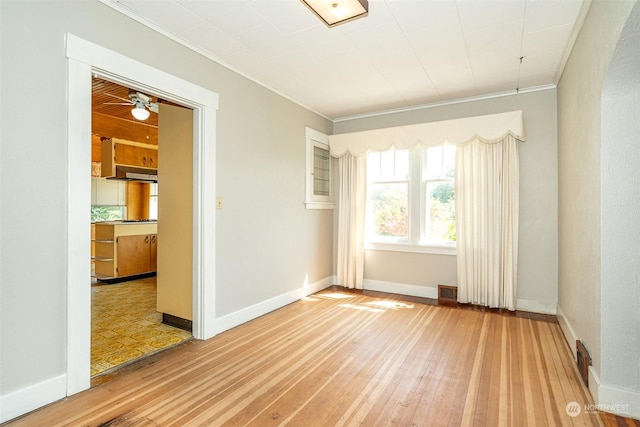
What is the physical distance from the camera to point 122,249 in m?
5.25

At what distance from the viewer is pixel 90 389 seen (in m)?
2.13

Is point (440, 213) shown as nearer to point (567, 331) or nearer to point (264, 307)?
point (567, 331)

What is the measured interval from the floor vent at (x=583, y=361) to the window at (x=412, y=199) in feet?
6.31

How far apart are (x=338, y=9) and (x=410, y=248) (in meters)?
3.20

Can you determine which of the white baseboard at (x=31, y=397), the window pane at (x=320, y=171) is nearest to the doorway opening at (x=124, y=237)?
the white baseboard at (x=31, y=397)

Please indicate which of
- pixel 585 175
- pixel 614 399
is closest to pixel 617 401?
pixel 614 399

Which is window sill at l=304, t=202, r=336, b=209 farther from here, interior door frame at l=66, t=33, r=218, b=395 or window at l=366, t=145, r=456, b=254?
interior door frame at l=66, t=33, r=218, b=395

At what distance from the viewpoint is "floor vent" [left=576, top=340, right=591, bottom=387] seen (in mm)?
2180

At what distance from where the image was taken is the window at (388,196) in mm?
4641

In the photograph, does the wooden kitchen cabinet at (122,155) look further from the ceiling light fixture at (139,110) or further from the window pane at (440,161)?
the window pane at (440,161)

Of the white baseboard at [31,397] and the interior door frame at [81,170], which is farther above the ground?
the interior door frame at [81,170]

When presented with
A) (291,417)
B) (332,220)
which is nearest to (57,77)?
(291,417)

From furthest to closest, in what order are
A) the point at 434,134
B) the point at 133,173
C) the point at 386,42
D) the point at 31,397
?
the point at 133,173, the point at 434,134, the point at 386,42, the point at 31,397

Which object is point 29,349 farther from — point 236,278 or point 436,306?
point 436,306
